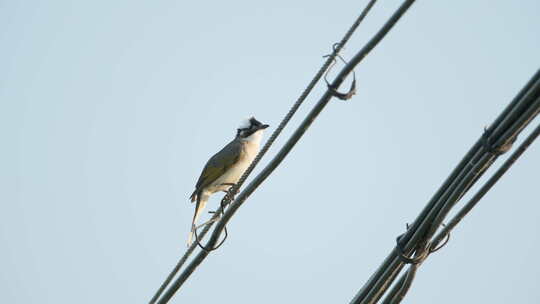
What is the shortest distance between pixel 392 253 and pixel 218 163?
698cm

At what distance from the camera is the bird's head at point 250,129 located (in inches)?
443

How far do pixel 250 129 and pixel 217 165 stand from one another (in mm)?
1166

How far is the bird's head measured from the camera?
11258 millimetres

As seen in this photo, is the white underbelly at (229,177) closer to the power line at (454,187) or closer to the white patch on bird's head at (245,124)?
the white patch on bird's head at (245,124)

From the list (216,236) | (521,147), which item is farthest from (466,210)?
(216,236)

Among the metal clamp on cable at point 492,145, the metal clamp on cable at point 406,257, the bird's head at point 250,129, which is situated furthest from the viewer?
the bird's head at point 250,129

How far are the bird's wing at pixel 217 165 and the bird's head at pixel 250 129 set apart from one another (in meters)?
0.43

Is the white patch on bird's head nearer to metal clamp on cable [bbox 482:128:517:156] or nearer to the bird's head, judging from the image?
the bird's head

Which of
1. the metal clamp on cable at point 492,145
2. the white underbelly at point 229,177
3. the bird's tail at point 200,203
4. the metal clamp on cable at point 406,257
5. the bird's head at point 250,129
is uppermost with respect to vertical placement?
the bird's head at point 250,129

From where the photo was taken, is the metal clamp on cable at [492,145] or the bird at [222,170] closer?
the metal clamp on cable at [492,145]

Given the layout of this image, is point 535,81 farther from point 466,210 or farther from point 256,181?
point 256,181

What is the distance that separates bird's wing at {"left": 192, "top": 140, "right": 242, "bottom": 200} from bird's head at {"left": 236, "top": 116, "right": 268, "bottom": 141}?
431 millimetres

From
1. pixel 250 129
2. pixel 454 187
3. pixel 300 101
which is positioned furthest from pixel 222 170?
pixel 454 187

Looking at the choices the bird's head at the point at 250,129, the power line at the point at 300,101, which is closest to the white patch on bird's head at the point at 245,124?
the bird's head at the point at 250,129
